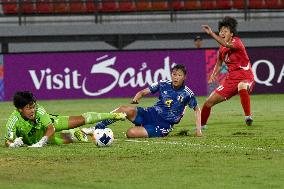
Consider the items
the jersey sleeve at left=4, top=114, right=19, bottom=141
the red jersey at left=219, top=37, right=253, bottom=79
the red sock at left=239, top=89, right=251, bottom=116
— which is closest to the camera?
the jersey sleeve at left=4, top=114, right=19, bottom=141

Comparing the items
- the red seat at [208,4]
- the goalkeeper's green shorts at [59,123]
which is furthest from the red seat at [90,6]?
the goalkeeper's green shorts at [59,123]

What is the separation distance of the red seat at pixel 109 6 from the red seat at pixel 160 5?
4.87 feet

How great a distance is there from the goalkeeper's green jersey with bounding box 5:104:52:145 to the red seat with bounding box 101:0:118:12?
20982 millimetres

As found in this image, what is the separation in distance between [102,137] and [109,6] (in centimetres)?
2134

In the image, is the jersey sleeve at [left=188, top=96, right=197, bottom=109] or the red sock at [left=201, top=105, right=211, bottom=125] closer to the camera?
the jersey sleeve at [left=188, top=96, right=197, bottom=109]

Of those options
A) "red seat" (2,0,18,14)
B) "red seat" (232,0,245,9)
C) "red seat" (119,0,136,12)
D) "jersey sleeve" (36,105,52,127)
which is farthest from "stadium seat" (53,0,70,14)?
"jersey sleeve" (36,105,52,127)

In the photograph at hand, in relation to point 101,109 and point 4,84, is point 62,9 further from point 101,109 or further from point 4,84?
point 101,109

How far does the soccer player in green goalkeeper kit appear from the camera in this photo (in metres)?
12.3

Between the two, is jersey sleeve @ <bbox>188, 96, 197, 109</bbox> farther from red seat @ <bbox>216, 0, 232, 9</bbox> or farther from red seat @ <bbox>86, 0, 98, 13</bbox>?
red seat @ <bbox>216, 0, 232, 9</bbox>

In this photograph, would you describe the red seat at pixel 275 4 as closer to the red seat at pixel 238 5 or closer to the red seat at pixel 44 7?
the red seat at pixel 238 5

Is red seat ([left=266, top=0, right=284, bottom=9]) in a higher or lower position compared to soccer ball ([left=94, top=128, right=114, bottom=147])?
higher

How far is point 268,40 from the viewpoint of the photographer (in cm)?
3322

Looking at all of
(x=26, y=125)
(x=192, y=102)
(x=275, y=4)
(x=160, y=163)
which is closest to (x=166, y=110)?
(x=192, y=102)

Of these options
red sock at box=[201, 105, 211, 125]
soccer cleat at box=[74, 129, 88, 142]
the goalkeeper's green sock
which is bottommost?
red sock at box=[201, 105, 211, 125]
